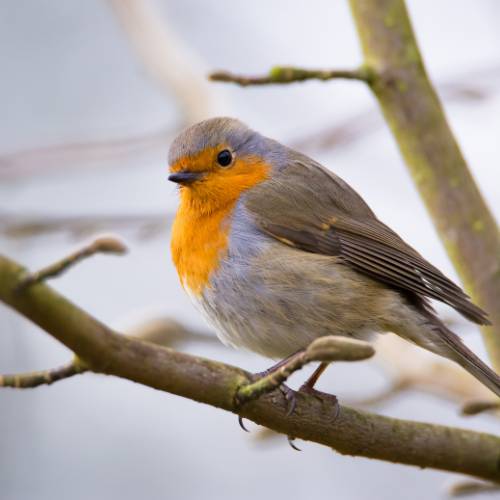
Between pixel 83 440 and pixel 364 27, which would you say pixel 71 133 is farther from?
pixel 364 27

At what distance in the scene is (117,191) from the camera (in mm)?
7406

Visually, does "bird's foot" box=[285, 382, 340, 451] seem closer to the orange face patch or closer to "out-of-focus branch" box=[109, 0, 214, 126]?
the orange face patch

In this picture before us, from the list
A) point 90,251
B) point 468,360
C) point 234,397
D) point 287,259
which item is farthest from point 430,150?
point 90,251

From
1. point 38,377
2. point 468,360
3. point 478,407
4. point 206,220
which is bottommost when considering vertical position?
point 38,377

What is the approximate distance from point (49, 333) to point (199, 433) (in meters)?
5.45

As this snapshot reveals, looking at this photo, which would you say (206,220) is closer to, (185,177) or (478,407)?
(185,177)

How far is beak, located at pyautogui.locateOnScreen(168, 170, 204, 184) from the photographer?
3236 millimetres

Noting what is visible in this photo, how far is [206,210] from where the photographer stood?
3.23 meters

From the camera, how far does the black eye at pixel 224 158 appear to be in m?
3.37

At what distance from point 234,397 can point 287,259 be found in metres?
1.11

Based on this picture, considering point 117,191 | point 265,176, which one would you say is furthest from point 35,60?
point 265,176

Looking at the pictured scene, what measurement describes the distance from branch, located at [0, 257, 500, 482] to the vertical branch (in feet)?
2.27

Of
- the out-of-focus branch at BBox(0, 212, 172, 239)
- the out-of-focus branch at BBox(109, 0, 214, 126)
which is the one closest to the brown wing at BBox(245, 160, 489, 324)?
the out-of-focus branch at BBox(0, 212, 172, 239)

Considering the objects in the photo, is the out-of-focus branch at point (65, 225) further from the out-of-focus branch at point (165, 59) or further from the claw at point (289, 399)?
the claw at point (289, 399)
